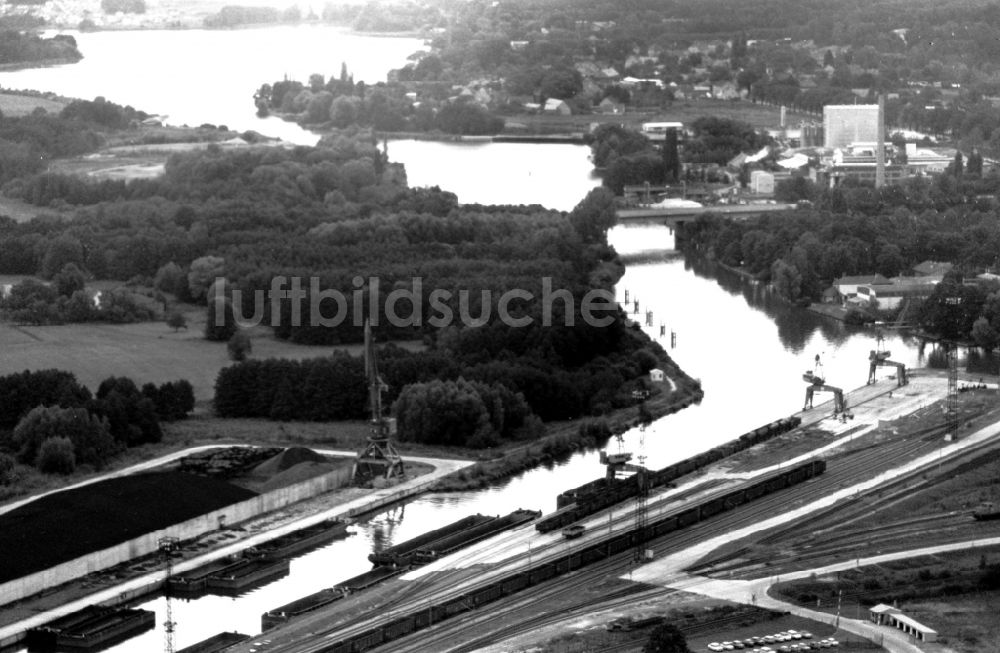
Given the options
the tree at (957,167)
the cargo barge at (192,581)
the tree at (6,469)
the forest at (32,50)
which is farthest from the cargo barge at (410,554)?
the forest at (32,50)

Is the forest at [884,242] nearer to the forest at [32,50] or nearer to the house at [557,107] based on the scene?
the house at [557,107]

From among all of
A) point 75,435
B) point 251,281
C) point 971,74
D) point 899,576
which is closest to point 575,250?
point 251,281

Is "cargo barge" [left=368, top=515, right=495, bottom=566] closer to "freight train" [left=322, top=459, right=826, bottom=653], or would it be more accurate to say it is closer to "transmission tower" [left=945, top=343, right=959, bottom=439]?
"freight train" [left=322, top=459, right=826, bottom=653]

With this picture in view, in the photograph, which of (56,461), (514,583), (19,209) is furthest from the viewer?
(19,209)

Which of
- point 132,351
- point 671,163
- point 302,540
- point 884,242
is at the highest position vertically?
point 302,540

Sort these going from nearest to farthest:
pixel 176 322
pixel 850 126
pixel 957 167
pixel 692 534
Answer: pixel 692 534
pixel 176 322
pixel 957 167
pixel 850 126

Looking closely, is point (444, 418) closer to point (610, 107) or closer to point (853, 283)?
point (853, 283)

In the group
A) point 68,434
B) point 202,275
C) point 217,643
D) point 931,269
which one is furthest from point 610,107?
point 217,643
